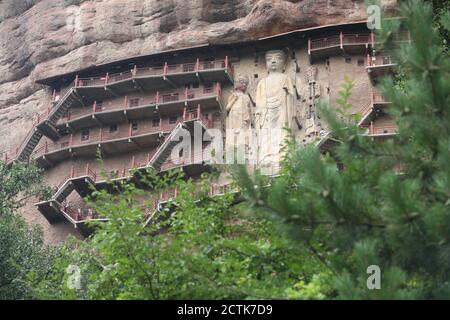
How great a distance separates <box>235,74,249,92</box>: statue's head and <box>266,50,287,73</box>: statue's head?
0.84m

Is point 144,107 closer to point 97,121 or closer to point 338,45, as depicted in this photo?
point 97,121

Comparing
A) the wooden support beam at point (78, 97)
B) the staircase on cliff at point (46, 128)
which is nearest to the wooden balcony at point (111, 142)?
the staircase on cliff at point (46, 128)

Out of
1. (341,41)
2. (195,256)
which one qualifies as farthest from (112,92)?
(195,256)

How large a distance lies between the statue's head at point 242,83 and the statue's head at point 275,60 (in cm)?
84

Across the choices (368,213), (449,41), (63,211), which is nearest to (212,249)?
(368,213)

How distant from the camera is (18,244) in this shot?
72.0 ft

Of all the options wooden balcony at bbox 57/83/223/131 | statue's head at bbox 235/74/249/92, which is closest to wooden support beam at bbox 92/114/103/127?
wooden balcony at bbox 57/83/223/131

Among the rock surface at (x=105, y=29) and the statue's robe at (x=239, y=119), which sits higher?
the rock surface at (x=105, y=29)

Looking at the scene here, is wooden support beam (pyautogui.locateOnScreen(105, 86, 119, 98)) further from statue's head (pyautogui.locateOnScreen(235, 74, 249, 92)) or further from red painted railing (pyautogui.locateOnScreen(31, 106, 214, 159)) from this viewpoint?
statue's head (pyautogui.locateOnScreen(235, 74, 249, 92))

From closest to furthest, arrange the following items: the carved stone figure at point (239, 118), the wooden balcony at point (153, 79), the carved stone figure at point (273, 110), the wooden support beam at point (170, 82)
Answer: the carved stone figure at point (273, 110) → the carved stone figure at point (239, 118) → the wooden balcony at point (153, 79) → the wooden support beam at point (170, 82)

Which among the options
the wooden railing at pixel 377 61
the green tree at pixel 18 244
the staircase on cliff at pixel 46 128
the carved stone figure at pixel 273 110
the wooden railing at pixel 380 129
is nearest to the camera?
the green tree at pixel 18 244

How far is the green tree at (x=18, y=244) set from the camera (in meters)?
19.3

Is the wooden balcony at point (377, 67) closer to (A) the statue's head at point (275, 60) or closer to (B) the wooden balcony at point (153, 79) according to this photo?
(A) the statue's head at point (275, 60)
